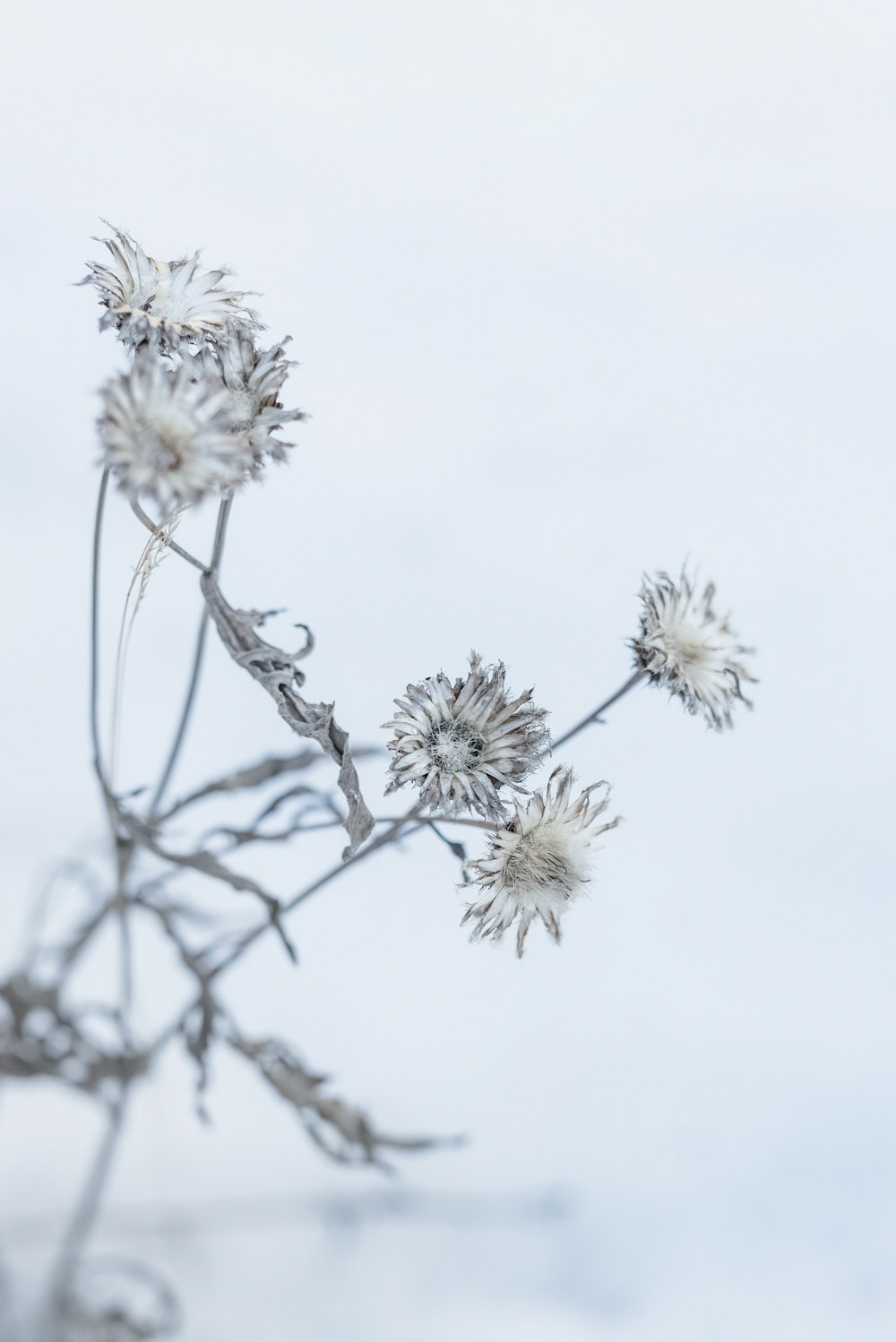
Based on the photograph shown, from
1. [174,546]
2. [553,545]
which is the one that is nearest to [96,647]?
[174,546]

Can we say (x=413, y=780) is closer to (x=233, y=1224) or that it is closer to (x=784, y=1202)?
(x=233, y=1224)

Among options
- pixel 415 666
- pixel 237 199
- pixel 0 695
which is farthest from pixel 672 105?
pixel 0 695

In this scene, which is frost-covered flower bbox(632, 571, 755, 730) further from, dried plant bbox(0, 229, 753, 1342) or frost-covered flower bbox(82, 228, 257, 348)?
frost-covered flower bbox(82, 228, 257, 348)

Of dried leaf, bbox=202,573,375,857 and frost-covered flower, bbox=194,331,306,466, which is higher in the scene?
frost-covered flower, bbox=194,331,306,466

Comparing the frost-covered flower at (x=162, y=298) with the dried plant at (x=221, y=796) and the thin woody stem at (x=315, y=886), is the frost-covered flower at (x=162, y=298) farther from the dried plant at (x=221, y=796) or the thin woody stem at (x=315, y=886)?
the thin woody stem at (x=315, y=886)

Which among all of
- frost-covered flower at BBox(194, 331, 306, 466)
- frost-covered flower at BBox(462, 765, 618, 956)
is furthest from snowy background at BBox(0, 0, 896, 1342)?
frost-covered flower at BBox(194, 331, 306, 466)

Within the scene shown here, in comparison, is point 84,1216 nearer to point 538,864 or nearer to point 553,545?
point 538,864

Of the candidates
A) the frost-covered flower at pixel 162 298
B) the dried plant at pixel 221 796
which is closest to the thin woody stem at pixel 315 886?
the dried plant at pixel 221 796
